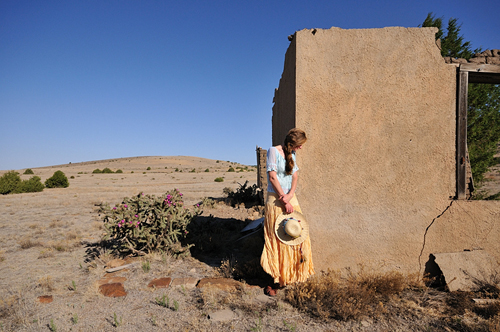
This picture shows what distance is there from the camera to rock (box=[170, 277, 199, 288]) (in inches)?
151

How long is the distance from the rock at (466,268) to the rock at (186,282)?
3.11 metres

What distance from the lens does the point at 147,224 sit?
4914 millimetres

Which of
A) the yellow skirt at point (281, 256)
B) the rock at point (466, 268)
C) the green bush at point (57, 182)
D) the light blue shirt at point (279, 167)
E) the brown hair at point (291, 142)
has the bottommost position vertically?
the rock at point (466, 268)

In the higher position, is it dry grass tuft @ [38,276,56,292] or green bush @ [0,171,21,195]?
green bush @ [0,171,21,195]

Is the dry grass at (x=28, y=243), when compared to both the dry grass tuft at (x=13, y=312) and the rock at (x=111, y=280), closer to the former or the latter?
the dry grass tuft at (x=13, y=312)

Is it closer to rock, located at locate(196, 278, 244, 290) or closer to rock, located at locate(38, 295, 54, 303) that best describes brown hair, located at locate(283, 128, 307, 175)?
rock, located at locate(196, 278, 244, 290)

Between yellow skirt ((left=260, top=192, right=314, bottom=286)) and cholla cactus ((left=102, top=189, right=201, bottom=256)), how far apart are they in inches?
79.4

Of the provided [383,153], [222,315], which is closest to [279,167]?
[383,153]

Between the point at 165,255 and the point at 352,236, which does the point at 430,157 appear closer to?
the point at 352,236

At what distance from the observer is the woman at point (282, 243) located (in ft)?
10.6

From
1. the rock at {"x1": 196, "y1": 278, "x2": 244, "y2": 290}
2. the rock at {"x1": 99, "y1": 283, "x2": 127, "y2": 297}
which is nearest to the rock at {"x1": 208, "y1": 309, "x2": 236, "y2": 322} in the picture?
the rock at {"x1": 196, "y1": 278, "x2": 244, "y2": 290}

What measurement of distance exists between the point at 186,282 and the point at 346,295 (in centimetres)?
202

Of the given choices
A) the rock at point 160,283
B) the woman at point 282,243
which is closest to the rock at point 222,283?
the rock at point 160,283

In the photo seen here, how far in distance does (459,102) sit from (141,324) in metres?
4.57
